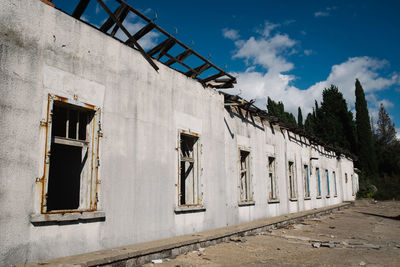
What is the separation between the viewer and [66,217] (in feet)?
14.9

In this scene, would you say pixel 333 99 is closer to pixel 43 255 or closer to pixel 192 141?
pixel 192 141

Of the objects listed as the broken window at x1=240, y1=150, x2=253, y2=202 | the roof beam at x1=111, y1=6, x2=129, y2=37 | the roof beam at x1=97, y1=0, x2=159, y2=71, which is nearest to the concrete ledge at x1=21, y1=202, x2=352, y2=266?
the broken window at x1=240, y1=150, x2=253, y2=202

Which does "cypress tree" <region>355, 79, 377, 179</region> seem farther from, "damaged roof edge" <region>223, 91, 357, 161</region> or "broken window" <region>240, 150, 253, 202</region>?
"broken window" <region>240, 150, 253, 202</region>

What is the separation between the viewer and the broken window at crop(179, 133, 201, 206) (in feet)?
25.6

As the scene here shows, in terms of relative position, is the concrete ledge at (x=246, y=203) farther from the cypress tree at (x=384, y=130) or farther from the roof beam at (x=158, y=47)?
the cypress tree at (x=384, y=130)

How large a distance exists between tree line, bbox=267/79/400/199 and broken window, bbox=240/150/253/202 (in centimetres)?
2356

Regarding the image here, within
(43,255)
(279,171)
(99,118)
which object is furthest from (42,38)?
(279,171)

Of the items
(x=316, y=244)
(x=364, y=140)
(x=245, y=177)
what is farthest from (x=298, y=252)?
(x=364, y=140)

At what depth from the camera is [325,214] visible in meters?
16.1

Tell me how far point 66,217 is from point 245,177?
23.5ft

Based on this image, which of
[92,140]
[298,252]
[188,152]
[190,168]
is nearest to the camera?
[92,140]

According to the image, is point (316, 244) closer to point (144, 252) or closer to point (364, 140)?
point (144, 252)

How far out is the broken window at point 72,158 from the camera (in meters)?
4.78

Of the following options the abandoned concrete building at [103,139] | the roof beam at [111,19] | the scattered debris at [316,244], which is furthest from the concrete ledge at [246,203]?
the roof beam at [111,19]
